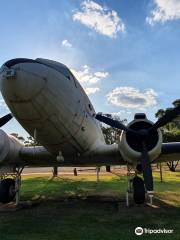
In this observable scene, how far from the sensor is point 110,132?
245ft

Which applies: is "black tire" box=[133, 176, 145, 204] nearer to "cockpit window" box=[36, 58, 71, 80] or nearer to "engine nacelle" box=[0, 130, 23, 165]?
"cockpit window" box=[36, 58, 71, 80]

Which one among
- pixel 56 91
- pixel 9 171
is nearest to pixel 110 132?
pixel 9 171

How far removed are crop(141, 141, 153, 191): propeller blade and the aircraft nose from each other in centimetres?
440

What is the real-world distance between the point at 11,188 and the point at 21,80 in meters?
7.80

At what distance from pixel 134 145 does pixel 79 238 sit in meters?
4.73

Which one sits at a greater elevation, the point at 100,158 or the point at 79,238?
the point at 100,158

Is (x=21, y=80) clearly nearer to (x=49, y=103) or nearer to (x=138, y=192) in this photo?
(x=49, y=103)

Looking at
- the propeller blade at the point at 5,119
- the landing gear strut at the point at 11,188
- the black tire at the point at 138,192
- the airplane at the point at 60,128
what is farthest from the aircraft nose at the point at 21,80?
the landing gear strut at the point at 11,188

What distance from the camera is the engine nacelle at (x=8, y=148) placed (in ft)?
42.2

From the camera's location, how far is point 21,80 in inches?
327

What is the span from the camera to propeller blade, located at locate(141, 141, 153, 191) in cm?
995

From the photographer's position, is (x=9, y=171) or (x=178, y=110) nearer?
(x=178, y=110)

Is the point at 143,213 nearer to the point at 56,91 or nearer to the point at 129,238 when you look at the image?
the point at 129,238

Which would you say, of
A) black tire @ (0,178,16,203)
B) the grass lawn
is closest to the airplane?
black tire @ (0,178,16,203)
